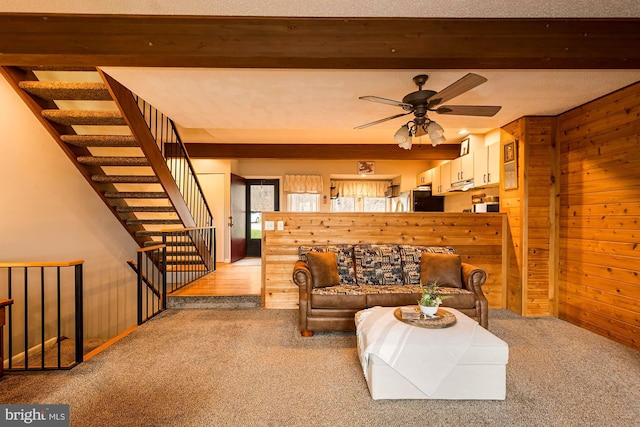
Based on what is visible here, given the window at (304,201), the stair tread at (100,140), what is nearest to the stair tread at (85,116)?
the stair tread at (100,140)

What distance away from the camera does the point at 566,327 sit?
3625 millimetres

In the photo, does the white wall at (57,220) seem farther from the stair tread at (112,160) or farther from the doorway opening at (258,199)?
the doorway opening at (258,199)

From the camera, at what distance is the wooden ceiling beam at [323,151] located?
6.23m

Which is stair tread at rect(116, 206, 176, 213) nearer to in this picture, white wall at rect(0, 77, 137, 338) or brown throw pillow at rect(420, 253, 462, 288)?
white wall at rect(0, 77, 137, 338)

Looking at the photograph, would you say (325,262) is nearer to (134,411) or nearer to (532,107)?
(134,411)

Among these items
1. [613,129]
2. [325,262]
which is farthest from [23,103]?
[613,129]

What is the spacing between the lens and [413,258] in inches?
154

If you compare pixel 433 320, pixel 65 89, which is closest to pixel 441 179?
pixel 433 320

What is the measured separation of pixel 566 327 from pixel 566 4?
3358 mm

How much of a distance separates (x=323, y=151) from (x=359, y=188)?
2.14 m

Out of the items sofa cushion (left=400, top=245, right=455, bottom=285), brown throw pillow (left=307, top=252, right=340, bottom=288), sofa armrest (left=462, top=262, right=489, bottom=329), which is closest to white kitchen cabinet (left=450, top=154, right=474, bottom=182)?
sofa cushion (left=400, top=245, right=455, bottom=285)

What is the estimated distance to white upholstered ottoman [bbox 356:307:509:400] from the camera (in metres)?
2.15

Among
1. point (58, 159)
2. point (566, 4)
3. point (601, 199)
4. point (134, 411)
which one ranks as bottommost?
point (134, 411)

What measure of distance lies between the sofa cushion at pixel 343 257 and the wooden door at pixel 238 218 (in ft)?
11.2
